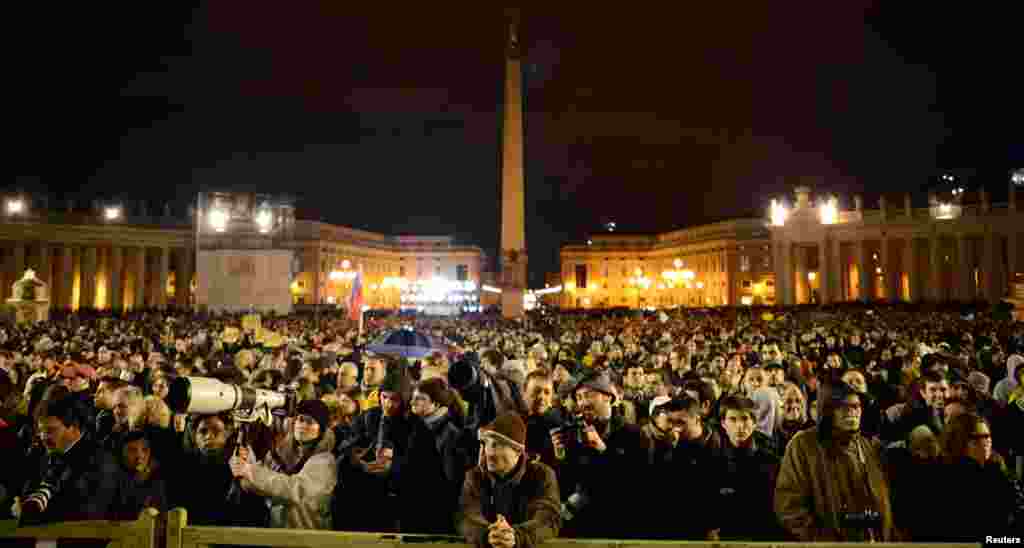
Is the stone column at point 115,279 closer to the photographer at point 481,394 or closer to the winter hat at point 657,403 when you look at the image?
the photographer at point 481,394

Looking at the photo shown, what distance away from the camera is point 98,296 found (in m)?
75.8

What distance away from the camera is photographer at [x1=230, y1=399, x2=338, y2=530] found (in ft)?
14.2

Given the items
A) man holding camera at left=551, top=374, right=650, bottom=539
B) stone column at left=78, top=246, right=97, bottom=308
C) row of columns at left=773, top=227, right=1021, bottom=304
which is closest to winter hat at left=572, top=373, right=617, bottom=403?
man holding camera at left=551, top=374, right=650, bottom=539

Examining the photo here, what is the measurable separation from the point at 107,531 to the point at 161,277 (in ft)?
263

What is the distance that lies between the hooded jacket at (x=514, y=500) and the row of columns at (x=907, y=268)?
68.3m

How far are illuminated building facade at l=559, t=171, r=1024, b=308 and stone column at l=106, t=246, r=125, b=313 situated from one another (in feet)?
215

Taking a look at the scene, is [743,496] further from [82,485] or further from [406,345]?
[406,345]

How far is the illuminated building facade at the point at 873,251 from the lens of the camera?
59.6m

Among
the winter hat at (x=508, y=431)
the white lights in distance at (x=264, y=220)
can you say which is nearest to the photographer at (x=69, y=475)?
the winter hat at (x=508, y=431)

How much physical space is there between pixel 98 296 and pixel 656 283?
83793 millimetres

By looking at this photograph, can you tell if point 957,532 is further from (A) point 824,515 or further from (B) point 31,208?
(B) point 31,208

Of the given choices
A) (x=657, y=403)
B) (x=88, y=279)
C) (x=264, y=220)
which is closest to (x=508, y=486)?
(x=657, y=403)

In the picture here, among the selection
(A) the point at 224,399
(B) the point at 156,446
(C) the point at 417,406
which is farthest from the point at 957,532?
(B) the point at 156,446

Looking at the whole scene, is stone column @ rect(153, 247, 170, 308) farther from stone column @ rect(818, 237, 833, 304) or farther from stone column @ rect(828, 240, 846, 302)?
stone column @ rect(828, 240, 846, 302)
